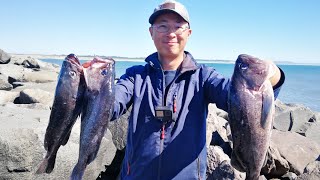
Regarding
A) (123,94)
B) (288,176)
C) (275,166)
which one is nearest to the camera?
(123,94)

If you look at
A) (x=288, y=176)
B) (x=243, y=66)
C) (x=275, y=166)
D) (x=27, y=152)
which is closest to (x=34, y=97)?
(x=27, y=152)

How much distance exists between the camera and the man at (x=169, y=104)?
11.8 ft

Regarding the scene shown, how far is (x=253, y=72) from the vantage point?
319 centimetres

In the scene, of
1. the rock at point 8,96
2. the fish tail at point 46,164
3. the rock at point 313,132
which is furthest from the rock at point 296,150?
the rock at point 8,96

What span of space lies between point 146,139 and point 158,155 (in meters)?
0.20

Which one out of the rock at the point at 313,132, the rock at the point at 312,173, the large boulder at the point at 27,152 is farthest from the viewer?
the rock at the point at 313,132

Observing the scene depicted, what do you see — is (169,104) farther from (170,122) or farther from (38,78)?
(38,78)

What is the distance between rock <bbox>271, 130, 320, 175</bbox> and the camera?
7.55 meters

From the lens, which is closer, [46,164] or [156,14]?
[46,164]

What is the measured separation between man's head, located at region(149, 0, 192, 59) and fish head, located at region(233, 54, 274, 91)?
2.48 feet

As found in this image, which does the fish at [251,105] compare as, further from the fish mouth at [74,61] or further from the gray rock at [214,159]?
the gray rock at [214,159]

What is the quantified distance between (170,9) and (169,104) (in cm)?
99

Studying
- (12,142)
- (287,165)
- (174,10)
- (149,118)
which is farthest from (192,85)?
(287,165)

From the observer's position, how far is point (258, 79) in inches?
126
